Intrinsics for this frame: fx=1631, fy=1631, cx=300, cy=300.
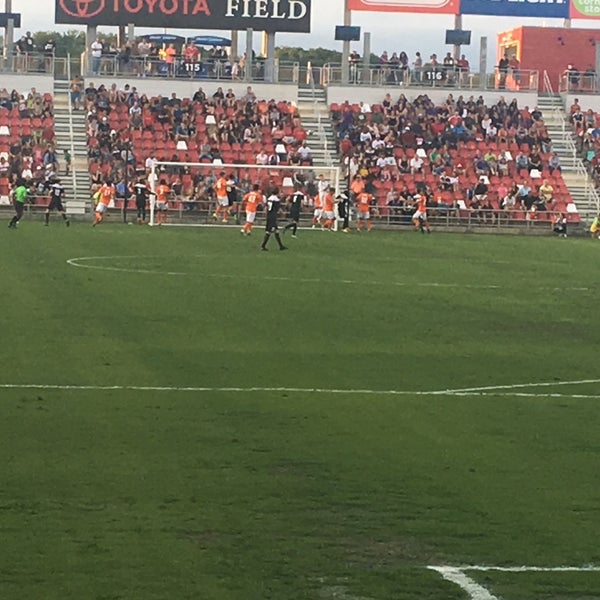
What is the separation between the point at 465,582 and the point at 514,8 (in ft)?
204

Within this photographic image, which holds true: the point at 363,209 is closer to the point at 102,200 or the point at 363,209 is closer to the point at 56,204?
the point at 102,200

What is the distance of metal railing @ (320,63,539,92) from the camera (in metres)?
66.7

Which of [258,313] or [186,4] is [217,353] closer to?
[258,313]

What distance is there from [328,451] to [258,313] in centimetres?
1180

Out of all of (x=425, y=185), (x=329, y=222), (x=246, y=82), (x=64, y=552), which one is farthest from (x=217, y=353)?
(x=246, y=82)

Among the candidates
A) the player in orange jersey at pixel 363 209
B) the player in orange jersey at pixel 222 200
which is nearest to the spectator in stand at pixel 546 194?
the player in orange jersey at pixel 363 209

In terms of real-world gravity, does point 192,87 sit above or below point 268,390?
A: above

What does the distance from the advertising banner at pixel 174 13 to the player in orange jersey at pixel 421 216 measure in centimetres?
1438

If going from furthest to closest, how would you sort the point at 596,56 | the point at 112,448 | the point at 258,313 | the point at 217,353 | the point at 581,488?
the point at 596,56, the point at 258,313, the point at 217,353, the point at 112,448, the point at 581,488

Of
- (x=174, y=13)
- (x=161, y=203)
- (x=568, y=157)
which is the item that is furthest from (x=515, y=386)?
(x=174, y=13)

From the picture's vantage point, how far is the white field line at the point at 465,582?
817cm

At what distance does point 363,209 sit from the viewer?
5541 cm

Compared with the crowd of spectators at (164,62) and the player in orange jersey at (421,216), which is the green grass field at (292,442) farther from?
the crowd of spectators at (164,62)

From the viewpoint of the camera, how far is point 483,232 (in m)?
57.3
